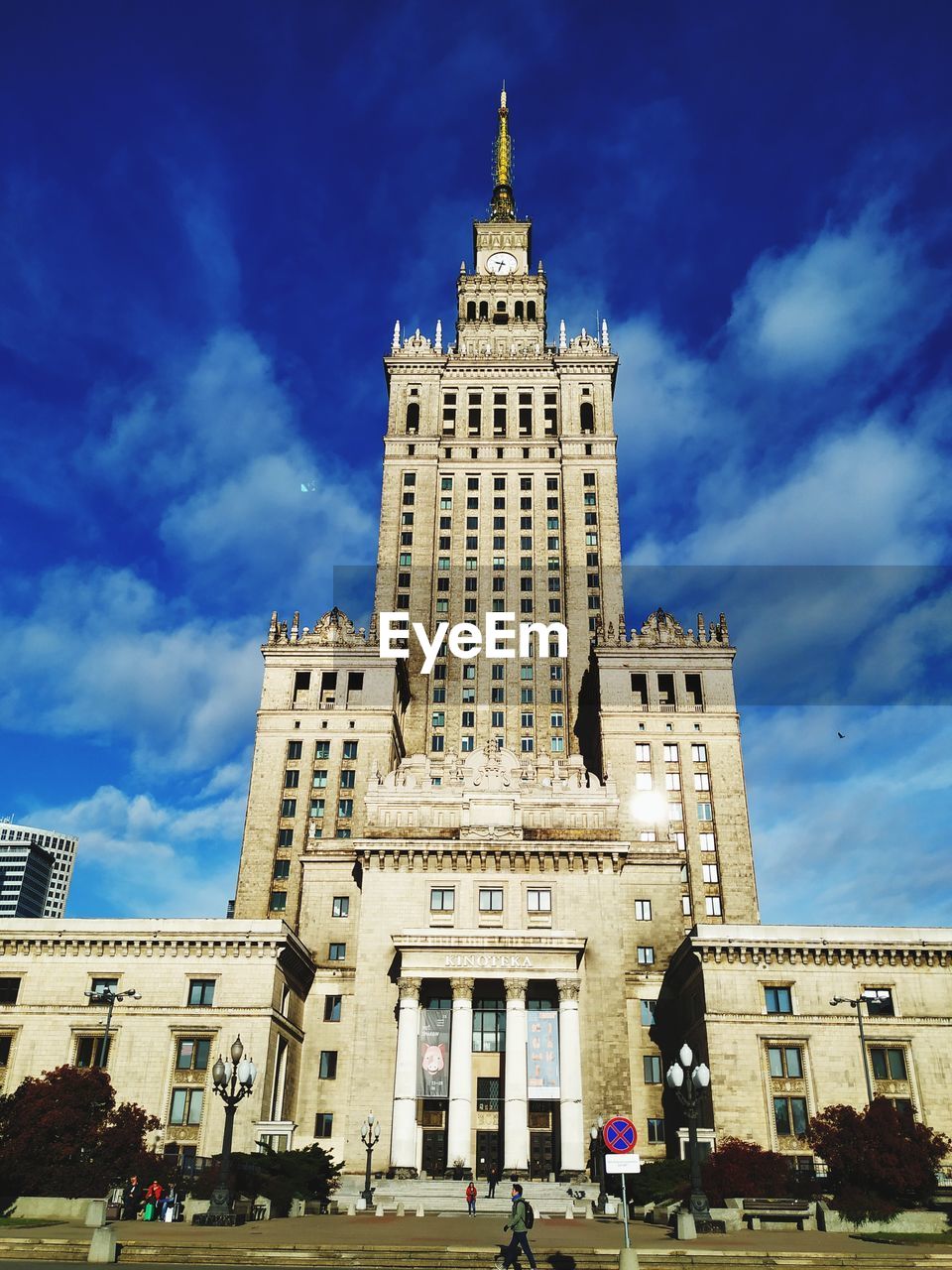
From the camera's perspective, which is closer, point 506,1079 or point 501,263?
point 506,1079

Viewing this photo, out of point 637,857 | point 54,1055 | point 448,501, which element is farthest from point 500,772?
point 448,501

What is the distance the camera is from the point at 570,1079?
2414 inches

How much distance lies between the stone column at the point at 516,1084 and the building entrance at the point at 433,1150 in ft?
13.9

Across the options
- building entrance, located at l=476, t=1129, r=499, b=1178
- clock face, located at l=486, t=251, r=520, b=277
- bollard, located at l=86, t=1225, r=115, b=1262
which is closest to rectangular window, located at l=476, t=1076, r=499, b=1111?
building entrance, located at l=476, t=1129, r=499, b=1178

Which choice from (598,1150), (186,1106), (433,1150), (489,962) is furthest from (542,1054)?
(186,1106)

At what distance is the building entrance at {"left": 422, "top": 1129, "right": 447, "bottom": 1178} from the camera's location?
2448 inches

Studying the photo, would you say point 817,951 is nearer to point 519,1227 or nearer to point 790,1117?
point 790,1117

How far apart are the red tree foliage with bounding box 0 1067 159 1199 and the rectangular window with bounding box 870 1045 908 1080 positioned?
40.1 metres

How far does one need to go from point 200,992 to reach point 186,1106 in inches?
250

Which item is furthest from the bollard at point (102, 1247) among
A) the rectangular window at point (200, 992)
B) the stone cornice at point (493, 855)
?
the stone cornice at point (493, 855)

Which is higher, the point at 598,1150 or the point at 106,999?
the point at 106,999

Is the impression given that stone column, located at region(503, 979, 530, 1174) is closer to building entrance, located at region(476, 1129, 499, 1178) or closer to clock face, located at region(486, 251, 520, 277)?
building entrance, located at region(476, 1129, 499, 1178)

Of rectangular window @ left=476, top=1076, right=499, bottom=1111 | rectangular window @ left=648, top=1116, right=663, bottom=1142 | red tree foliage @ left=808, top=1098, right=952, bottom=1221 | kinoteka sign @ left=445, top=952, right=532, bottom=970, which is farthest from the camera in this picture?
rectangular window @ left=648, top=1116, right=663, bottom=1142

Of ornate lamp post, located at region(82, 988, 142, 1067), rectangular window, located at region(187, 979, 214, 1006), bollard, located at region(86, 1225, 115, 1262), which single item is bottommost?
bollard, located at region(86, 1225, 115, 1262)
